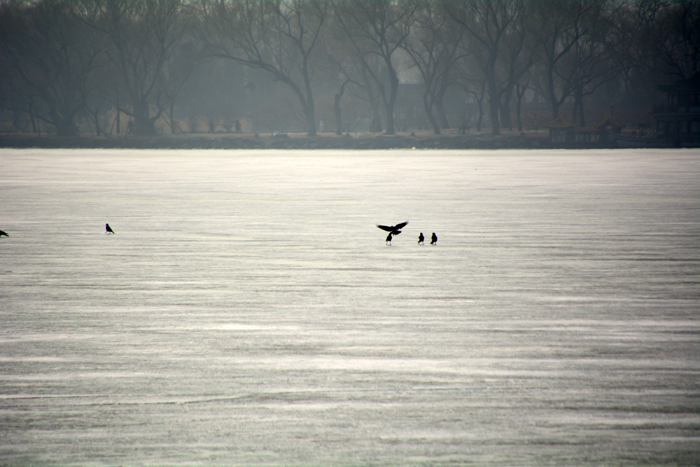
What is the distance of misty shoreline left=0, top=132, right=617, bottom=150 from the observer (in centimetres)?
5747

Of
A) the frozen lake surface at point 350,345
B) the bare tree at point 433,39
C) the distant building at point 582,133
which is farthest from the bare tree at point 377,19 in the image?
the frozen lake surface at point 350,345

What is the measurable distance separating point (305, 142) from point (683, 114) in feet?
92.1

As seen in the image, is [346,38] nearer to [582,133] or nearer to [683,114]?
[582,133]

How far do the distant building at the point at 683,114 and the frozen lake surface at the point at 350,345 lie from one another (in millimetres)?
47221

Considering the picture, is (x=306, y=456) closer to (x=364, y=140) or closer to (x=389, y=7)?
(x=364, y=140)

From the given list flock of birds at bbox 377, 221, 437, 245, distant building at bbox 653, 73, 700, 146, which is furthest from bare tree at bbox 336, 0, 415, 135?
flock of birds at bbox 377, 221, 437, 245

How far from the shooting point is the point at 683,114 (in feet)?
178

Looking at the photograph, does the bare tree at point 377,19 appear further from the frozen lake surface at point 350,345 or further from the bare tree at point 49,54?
the frozen lake surface at point 350,345

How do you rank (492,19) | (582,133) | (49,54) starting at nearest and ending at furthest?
(582,133), (492,19), (49,54)

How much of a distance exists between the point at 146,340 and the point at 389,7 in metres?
60.1

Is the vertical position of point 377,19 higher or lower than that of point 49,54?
higher

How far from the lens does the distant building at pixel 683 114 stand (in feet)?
178

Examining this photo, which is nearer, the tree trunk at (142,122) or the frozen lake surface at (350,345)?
the frozen lake surface at (350,345)

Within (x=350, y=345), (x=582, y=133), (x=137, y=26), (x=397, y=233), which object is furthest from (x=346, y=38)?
(x=350, y=345)
